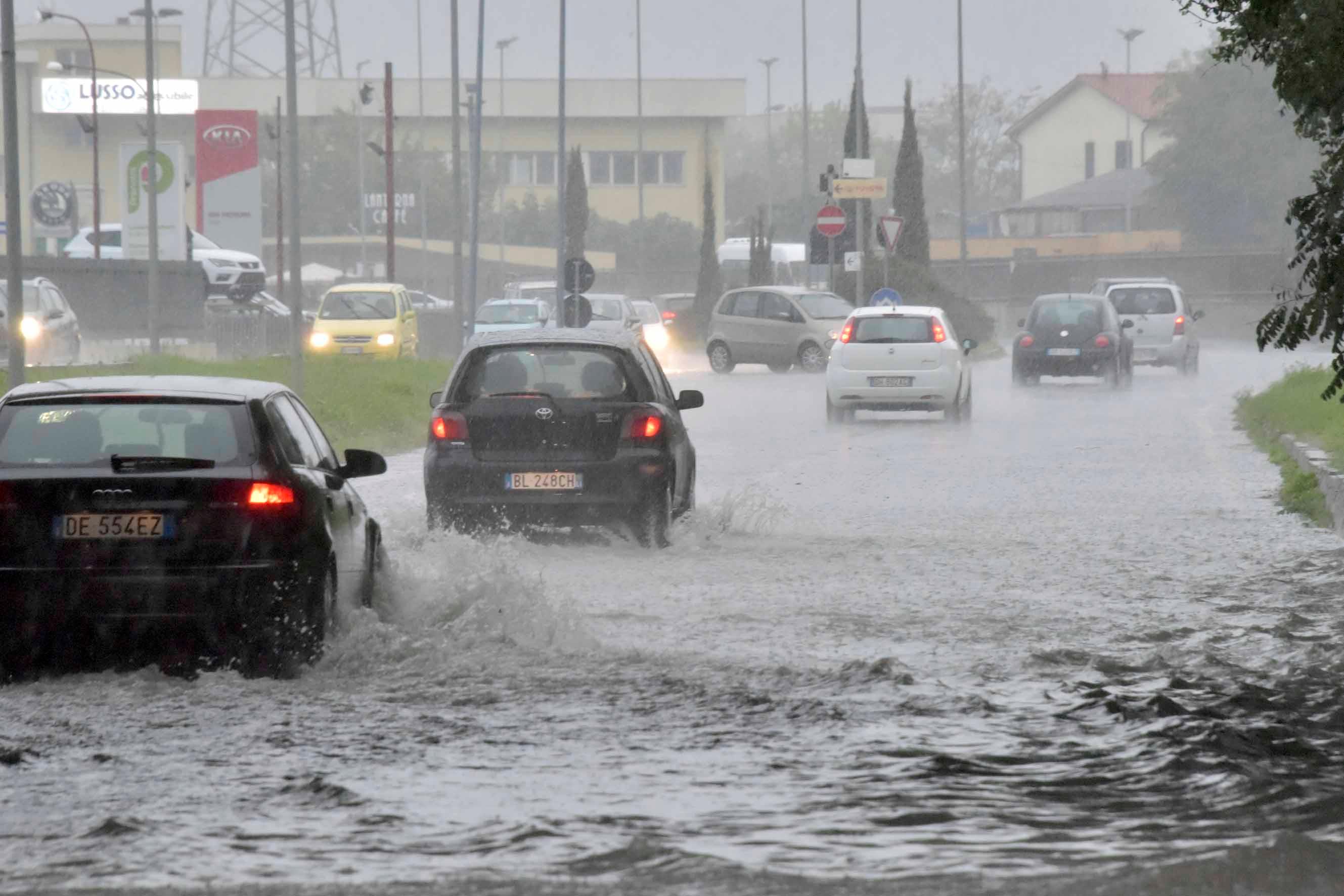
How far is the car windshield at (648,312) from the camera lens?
54.1 m

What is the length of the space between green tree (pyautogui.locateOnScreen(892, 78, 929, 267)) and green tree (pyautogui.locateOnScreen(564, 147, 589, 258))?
23.5 m

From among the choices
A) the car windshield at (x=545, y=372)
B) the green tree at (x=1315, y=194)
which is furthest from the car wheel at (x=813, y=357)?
the green tree at (x=1315, y=194)

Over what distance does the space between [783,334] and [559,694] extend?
129 feet

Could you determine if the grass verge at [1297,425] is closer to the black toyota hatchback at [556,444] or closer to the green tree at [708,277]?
the black toyota hatchback at [556,444]

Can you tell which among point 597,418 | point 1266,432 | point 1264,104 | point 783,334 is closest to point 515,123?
point 1264,104

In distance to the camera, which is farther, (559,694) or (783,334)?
(783,334)

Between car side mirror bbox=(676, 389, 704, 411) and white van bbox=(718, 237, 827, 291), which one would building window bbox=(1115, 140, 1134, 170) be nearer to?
white van bbox=(718, 237, 827, 291)

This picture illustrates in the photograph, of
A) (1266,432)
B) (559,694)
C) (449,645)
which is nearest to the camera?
(559,694)

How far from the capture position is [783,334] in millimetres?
47656

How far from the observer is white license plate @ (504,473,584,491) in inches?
563

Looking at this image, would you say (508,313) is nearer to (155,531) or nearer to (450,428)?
(450,428)

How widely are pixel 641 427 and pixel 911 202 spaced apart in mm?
49549

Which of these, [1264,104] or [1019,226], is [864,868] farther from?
[1019,226]

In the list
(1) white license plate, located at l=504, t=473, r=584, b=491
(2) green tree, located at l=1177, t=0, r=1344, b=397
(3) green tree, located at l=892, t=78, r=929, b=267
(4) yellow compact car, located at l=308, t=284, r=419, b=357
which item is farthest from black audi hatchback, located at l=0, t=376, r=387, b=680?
(3) green tree, located at l=892, t=78, r=929, b=267
